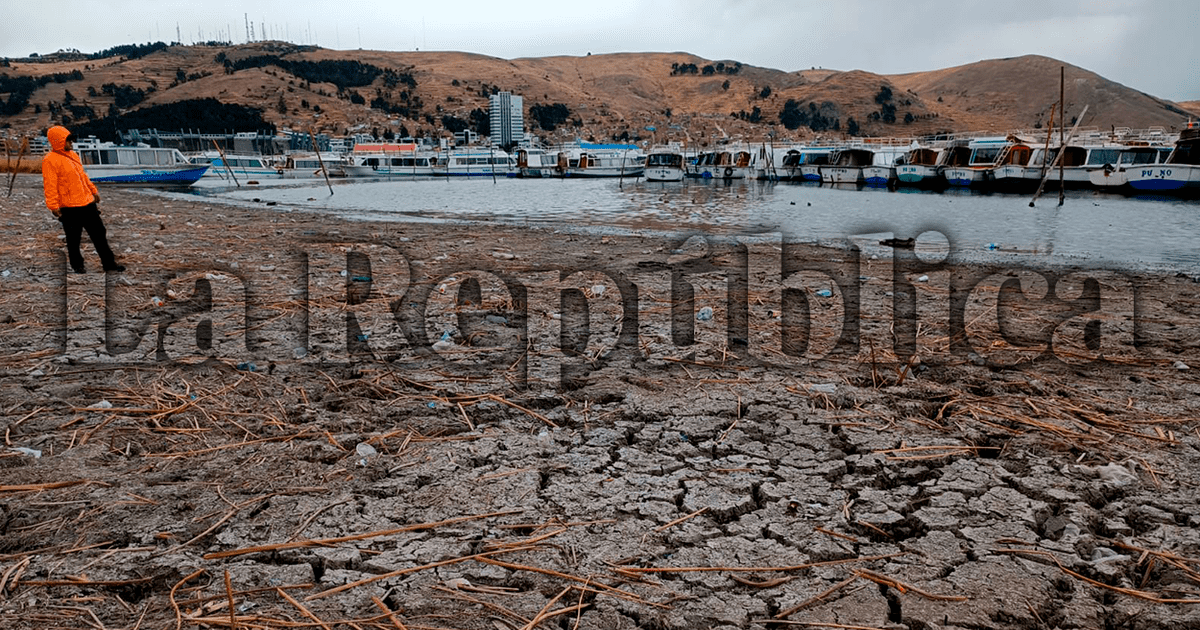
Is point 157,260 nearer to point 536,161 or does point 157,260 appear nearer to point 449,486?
point 449,486

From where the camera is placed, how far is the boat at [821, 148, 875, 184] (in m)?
37.0

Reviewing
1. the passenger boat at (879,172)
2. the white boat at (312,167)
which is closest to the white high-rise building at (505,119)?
the white boat at (312,167)

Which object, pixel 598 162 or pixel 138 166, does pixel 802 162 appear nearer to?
pixel 598 162

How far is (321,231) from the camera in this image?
12.0 meters

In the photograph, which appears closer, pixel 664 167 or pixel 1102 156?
pixel 1102 156

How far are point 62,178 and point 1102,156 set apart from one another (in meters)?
36.0

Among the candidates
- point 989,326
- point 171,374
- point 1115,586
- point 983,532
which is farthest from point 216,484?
point 989,326

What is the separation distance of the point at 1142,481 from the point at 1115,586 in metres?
0.89

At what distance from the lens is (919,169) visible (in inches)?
1331

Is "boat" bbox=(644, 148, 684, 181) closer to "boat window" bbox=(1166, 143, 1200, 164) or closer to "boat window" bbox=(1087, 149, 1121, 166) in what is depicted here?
"boat window" bbox=(1087, 149, 1121, 166)

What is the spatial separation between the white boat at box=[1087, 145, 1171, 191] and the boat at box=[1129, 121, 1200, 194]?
10.8 inches

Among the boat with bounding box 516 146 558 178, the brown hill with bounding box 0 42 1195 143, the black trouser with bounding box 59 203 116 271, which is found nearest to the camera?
the black trouser with bounding box 59 203 116 271

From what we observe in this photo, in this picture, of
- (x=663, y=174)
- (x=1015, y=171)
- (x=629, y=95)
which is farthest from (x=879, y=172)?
(x=629, y=95)

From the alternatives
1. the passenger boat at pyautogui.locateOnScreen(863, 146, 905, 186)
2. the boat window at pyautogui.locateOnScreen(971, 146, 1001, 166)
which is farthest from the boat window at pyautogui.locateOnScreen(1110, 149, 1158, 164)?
the passenger boat at pyautogui.locateOnScreen(863, 146, 905, 186)
